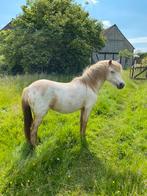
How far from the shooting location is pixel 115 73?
5164mm

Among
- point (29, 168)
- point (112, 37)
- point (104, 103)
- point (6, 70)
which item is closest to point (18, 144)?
point (29, 168)

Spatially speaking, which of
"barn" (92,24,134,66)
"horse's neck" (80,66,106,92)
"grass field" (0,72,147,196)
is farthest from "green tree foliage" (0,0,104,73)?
"barn" (92,24,134,66)

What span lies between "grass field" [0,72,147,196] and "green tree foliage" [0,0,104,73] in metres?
7.23

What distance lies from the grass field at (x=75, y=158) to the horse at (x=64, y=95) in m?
0.42

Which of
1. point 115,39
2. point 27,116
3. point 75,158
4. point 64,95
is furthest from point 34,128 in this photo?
point 115,39

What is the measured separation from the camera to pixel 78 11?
14.7 meters

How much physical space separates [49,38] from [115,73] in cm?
914

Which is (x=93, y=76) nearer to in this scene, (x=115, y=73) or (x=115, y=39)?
(x=115, y=73)

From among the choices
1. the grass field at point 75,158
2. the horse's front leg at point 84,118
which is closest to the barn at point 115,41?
the grass field at point 75,158

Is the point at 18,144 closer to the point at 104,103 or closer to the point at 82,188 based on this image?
the point at 82,188

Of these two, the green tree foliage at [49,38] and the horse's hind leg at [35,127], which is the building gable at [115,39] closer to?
the green tree foliage at [49,38]

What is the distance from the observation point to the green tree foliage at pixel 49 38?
13578 mm

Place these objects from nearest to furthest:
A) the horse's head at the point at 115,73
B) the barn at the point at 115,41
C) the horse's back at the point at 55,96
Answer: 1. the horse's back at the point at 55,96
2. the horse's head at the point at 115,73
3. the barn at the point at 115,41

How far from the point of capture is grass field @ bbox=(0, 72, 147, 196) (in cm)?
390
